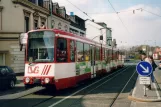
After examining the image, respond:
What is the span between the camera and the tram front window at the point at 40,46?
1355 centimetres

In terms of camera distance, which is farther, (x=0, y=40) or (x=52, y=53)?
(x=0, y=40)

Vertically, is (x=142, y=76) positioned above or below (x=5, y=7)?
below

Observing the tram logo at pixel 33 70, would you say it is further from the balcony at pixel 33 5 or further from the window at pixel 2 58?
the balcony at pixel 33 5

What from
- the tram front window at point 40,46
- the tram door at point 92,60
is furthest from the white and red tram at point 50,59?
the tram door at point 92,60

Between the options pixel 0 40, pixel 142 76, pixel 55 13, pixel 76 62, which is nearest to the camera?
pixel 142 76

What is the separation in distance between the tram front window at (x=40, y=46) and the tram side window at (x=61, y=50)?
35 centimetres

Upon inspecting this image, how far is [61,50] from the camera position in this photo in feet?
45.9

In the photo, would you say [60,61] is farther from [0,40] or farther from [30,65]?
[0,40]

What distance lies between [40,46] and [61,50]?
3.39 ft

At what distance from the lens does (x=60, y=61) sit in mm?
13859

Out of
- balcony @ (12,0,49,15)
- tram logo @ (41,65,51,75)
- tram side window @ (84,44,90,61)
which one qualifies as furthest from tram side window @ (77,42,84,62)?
balcony @ (12,0,49,15)

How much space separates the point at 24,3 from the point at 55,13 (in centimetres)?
1123

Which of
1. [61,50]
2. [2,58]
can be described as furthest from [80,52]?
[2,58]

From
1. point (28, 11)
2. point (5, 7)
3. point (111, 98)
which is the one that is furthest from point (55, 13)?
point (111, 98)
